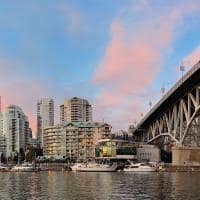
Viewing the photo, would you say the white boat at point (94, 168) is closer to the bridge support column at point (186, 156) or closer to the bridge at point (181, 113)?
the bridge support column at point (186, 156)

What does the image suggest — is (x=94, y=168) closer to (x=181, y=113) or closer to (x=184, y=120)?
(x=181, y=113)

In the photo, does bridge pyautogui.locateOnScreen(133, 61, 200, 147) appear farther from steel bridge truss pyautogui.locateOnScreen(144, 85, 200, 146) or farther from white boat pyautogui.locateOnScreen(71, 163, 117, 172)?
white boat pyautogui.locateOnScreen(71, 163, 117, 172)

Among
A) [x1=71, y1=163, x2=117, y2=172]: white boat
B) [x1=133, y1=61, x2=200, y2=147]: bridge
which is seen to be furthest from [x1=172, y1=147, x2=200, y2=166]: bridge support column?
[x1=71, y1=163, x2=117, y2=172]: white boat

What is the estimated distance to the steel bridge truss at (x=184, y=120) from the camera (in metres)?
124

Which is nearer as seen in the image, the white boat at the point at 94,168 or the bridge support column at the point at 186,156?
the white boat at the point at 94,168

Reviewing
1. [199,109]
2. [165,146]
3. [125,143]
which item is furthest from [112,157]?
[199,109]

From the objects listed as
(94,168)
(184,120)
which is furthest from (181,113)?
(94,168)

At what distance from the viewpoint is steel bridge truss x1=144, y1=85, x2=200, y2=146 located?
12381 cm

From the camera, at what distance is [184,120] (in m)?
146

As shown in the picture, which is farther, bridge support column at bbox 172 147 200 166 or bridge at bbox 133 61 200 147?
bridge support column at bbox 172 147 200 166

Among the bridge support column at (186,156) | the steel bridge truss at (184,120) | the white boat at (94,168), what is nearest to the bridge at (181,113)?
the steel bridge truss at (184,120)

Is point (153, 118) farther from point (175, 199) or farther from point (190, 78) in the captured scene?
point (175, 199)

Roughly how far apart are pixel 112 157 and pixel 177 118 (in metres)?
36.5

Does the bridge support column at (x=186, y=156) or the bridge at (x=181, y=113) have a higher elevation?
the bridge at (x=181, y=113)
